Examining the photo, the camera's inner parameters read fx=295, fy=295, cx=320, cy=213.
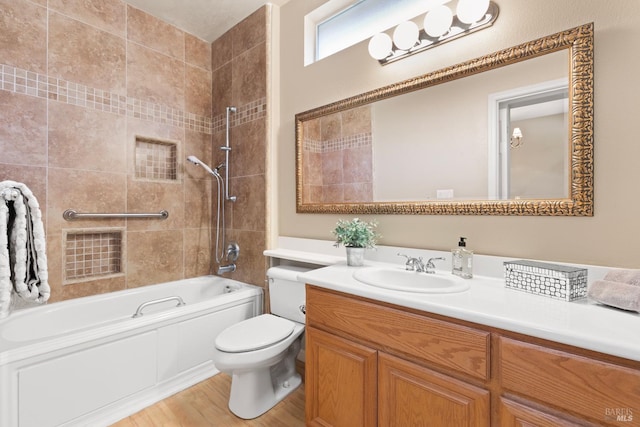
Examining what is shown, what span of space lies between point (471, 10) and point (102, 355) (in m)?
2.46

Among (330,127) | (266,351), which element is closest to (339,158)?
(330,127)

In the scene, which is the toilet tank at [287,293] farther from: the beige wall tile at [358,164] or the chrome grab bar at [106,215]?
the chrome grab bar at [106,215]

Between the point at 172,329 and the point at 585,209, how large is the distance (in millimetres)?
2145

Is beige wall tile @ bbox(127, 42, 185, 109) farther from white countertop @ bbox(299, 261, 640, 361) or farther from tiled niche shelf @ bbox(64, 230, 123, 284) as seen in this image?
white countertop @ bbox(299, 261, 640, 361)

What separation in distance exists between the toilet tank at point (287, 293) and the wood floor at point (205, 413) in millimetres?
467

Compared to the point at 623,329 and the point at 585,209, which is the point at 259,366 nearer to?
the point at 623,329

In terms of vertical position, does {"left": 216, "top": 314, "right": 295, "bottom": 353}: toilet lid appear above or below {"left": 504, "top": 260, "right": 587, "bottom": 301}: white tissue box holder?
below

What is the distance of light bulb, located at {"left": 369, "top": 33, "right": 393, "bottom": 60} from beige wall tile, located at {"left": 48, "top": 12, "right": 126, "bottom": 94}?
1.87 metres

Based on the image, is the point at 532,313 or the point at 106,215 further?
the point at 106,215

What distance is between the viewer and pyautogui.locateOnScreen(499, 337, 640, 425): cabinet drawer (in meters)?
0.70

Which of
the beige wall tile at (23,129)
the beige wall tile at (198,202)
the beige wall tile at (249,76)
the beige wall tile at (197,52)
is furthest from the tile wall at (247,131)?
the beige wall tile at (23,129)

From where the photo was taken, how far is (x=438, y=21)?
1417 mm

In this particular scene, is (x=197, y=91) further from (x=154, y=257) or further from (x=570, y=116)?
(x=570, y=116)

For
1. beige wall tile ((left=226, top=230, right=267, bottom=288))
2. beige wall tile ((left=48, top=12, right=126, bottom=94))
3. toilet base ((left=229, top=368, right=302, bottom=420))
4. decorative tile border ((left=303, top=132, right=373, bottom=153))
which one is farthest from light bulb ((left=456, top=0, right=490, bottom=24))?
beige wall tile ((left=48, top=12, right=126, bottom=94))
